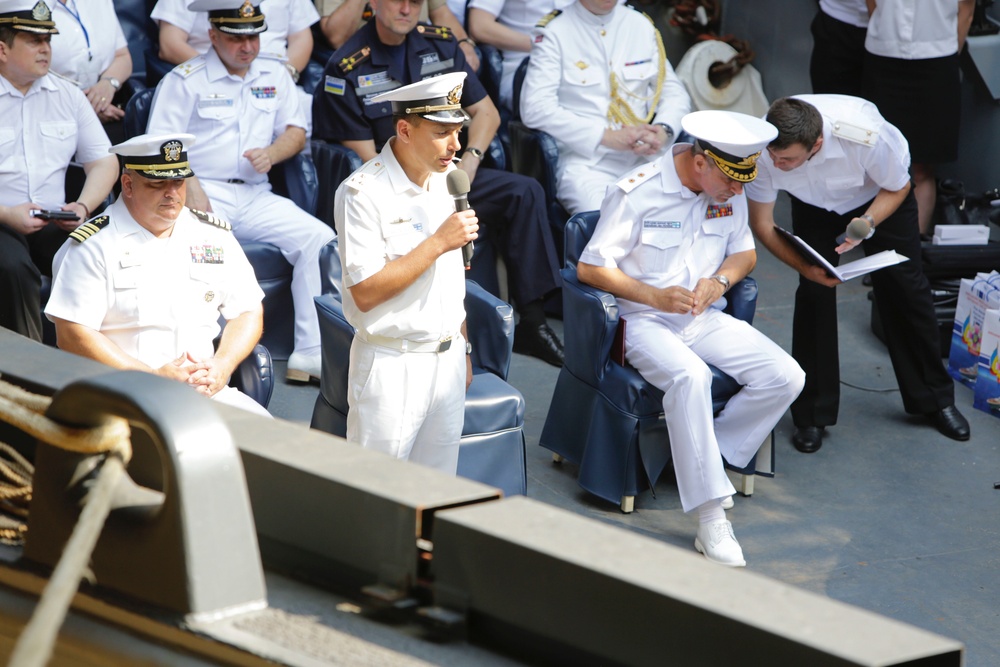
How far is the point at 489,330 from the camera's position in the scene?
4.07m


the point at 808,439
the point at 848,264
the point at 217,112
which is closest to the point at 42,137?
the point at 217,112

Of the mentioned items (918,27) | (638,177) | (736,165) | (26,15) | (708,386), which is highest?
(26,15)

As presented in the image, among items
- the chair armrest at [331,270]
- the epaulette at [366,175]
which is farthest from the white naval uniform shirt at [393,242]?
the chair armrest at [331,270]

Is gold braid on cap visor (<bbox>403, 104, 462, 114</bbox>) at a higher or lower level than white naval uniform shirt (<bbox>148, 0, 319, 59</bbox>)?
higher

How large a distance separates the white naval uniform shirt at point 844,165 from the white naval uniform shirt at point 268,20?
7.85 feet

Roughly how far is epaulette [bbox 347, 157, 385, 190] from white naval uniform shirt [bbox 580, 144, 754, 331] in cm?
111

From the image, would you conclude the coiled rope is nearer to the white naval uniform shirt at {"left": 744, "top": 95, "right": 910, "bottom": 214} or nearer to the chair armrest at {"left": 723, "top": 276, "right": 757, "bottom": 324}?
the chair armrest at {"left": 723, "top": 276, "right": 757, "bottom": 324}

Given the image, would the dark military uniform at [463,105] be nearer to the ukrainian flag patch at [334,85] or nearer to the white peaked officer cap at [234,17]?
the ukrainian flag patch at [334,85]

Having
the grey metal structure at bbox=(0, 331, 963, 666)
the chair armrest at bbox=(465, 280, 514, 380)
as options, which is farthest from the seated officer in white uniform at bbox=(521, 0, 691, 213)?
the grey metal structure at bbox=(0, 331, 963, 666)

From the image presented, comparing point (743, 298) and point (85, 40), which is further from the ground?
point (85, 40)

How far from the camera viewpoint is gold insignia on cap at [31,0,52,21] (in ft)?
14.8

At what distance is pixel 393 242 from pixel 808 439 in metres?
2.19

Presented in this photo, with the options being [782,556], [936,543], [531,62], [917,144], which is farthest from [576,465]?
[917,144]

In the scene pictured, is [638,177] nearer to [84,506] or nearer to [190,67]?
[190,67]
